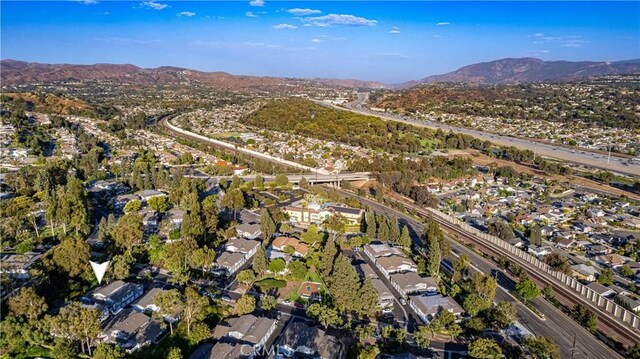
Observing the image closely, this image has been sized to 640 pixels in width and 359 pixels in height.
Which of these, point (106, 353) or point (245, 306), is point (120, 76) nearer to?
point (245, 306)

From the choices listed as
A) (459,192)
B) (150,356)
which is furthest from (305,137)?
(150,356)

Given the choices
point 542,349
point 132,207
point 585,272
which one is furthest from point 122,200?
point 585,272

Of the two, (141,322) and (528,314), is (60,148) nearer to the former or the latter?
(141,322)

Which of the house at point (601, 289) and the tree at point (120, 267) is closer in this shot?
the tree at point (120, 267)

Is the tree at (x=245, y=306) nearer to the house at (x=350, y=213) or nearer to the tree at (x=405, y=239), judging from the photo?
the tree at (x=405, y=239)

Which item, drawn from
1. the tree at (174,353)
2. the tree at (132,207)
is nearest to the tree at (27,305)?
the tree at (174,353)

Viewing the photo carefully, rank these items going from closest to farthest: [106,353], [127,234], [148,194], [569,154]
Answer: [106,353] → [127,234] → [148,194] → [569,154]
